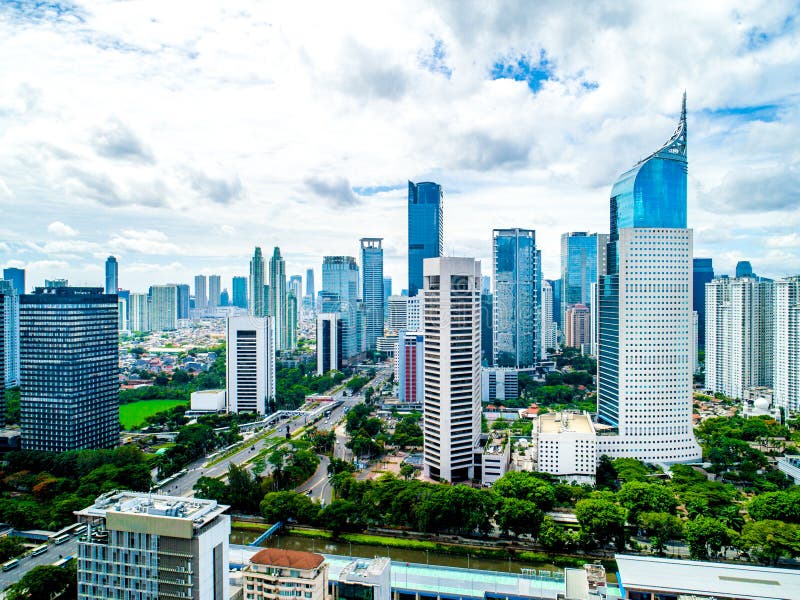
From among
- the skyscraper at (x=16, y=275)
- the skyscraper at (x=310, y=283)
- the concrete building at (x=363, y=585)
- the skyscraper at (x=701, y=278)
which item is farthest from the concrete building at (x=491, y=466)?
the skyscraper at (x=310, y=283)

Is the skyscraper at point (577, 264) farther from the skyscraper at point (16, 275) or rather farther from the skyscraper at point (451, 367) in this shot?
the skyscraper at point (16, 275)

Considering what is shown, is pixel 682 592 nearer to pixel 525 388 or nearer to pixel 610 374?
pixel 610 374

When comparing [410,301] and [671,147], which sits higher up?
[671,147]

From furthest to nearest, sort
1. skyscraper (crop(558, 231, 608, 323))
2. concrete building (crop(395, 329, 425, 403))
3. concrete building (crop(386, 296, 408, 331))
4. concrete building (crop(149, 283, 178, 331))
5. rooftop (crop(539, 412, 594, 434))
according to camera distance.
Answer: concrete building (crop(149, 283, 178, 331)), skyscraper (crop(558, 231, 608, 323)), concrete building (crop(386, 296, 408, 331)), concrete building (crop(395, 329, 425, 403)), rooftop (crop(539, 412, 594, 434))

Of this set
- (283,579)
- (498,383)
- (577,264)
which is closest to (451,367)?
(283,579)

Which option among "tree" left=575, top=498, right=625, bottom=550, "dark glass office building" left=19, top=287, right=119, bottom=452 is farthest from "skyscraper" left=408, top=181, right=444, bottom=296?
"tree" left=575, top=498, right=625, bottom=550

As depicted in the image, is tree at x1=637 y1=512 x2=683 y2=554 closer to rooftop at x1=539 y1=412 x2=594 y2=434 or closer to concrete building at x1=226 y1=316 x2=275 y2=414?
rooftop at x1=539 y1=412 x2=594 y2=434

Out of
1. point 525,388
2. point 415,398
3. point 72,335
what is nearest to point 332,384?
point 415,398
